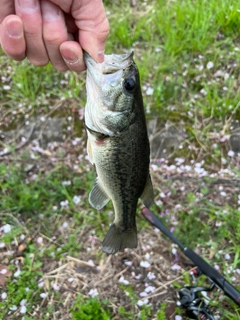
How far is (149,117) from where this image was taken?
3941mm

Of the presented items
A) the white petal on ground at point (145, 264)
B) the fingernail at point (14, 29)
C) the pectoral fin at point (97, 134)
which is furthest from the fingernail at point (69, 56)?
the white petal on ground at point (145, 264)

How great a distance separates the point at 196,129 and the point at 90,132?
1920 mm

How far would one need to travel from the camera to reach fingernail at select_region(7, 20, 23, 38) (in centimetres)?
186

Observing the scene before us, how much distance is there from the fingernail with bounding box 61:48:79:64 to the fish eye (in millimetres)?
305

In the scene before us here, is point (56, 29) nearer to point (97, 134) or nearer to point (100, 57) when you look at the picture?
point (100, 57)

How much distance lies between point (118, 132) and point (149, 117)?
5.97 feet

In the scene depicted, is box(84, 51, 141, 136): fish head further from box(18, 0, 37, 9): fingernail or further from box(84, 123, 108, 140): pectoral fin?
box(18, 0, 37, 9): fingernail

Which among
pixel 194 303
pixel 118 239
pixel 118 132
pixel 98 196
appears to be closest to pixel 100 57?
pixel 118 132

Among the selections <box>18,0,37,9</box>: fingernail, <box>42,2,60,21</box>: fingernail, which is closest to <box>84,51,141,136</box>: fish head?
<box>42,2,60,21</box>: fingernail

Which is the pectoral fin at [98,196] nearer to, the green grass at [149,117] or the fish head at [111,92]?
the fish head at [111,92]

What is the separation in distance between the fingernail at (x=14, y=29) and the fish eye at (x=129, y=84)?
24.9 inches

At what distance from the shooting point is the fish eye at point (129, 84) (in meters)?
2.06

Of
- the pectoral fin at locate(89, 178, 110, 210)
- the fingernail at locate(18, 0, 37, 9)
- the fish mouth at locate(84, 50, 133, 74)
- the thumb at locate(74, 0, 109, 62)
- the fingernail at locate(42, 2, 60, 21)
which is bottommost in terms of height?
the pectoral fin at locate(89, 178, 110, 210)

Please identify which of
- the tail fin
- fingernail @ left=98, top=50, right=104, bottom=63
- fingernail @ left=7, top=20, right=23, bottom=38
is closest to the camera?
fingernail @ left=7, top=20, right=23, bottom=38
